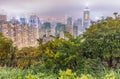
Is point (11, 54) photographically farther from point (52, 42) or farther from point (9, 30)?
point (9, 30)

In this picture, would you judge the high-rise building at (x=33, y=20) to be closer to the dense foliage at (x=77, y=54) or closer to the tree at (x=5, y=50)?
the dense foliage at (x=77, y=54)

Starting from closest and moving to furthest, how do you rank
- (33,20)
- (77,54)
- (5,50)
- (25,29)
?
(77,54), (5,50), (25,29), (33,20)

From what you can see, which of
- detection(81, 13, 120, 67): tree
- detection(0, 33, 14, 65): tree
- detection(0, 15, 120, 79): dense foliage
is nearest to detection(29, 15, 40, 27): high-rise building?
detection(0, 15, 120, 79): dense foliage

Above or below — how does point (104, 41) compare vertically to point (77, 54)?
above

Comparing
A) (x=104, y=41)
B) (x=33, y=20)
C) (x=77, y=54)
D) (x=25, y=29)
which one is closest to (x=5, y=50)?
(x=104, y=41)

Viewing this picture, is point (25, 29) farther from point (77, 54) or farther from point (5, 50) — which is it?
point (77, 54)

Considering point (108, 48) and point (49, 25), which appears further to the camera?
point (49, 25)

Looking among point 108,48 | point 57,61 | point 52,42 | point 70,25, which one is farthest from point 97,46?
point 70,25

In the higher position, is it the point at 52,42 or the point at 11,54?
the point at 52,42

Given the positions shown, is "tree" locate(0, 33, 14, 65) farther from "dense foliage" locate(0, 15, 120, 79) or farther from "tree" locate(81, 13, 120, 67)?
"tree" locate(81, 13, 120, 67)

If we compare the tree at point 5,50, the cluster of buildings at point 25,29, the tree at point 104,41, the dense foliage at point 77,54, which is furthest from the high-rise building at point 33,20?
the tree at point 104,41

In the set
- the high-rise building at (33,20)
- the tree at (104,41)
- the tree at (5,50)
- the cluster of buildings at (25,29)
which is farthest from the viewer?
the high-rise building at (33,20)
